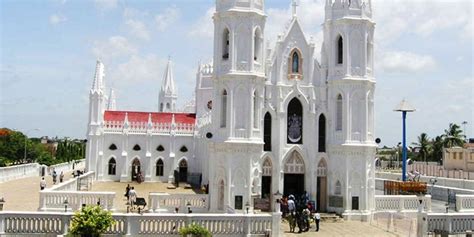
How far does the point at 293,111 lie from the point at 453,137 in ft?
227

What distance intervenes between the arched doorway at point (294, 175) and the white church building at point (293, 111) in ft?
0.19

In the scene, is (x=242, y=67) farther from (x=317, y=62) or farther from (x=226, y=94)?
(x=317, y=62)

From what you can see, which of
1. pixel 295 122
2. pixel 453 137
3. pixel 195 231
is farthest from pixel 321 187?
pixel 453 137

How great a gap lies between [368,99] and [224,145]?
8876mm

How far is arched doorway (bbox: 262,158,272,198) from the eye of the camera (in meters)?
31.6

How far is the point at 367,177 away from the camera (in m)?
31.4

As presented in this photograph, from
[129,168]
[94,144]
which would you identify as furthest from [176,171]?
[94,144]

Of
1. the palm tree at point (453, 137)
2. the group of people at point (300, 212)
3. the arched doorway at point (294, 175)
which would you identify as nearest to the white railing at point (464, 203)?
the group of people at point (300, 212)

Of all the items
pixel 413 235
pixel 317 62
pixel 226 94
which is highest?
pixel 317 62

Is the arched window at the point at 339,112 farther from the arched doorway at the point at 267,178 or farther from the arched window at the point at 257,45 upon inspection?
the arched window at the point at 257,45

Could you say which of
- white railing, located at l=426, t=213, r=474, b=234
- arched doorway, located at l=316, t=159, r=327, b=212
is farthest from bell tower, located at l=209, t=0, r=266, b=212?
white railing, located at l=426, t=213, r=474, b=234

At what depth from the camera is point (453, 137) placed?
93312 millimetres

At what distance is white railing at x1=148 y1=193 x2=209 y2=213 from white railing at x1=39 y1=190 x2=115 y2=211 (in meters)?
2.24

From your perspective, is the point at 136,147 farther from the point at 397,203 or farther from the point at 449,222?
the point at 449,222
